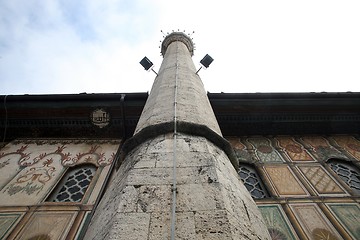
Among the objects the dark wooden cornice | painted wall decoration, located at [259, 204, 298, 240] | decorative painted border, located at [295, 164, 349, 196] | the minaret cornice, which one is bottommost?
painted wall decoration, located at [259, 204, 298, 240]

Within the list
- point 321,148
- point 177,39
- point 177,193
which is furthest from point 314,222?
point 177,39

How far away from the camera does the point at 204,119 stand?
2.33m

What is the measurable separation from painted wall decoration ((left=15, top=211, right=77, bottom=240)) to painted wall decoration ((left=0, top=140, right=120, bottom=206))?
14.4 inches

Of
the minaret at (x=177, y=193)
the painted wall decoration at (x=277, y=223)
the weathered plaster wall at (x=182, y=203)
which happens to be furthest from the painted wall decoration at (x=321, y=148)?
the weathered plaster wall at (x=182, y=203)

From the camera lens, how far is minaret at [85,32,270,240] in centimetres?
106

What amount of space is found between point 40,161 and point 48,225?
1580mm

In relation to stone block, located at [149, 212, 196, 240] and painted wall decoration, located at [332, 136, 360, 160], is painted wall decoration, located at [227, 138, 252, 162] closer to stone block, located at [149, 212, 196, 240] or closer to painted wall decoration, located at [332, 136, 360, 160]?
painted wall decoration, located at [332, 136, 360, 160]

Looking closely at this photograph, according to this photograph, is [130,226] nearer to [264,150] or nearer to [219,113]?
[264,150]

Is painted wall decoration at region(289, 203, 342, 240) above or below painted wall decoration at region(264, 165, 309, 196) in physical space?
below

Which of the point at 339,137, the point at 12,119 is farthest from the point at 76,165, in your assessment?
the point at 339,137

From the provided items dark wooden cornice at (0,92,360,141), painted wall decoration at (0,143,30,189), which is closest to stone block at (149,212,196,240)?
painted wall decoration at (0,143,30,189)

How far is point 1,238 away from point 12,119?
9.54ft

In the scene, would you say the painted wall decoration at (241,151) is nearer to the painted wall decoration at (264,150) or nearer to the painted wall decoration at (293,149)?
the painted wall decoration at (264,150)

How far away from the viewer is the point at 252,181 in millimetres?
3699
